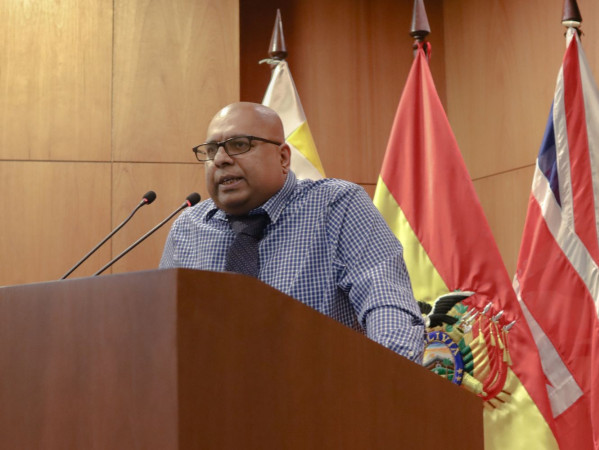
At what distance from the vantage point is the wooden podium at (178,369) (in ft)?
3.12

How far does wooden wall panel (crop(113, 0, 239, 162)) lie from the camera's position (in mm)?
3955

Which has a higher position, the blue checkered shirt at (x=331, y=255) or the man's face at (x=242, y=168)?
the man's face at (x=242, y=168)

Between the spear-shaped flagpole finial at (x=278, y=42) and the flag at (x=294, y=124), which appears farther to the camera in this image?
the spear-shaped flagpole finial at (x=278, y=42)

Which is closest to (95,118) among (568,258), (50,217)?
(50,217)

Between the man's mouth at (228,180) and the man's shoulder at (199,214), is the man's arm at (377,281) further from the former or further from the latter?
the man's shoulder at (199,214)

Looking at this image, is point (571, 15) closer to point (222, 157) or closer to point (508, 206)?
point (508, 206)

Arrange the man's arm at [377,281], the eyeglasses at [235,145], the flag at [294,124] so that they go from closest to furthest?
1. the man's arm at [377,281]
2. the eyeglasses at [235,145]
3. the flag at [294,124]

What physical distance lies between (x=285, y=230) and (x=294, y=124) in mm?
1777

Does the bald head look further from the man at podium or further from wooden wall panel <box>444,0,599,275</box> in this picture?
wooden wall panel <box>444,0,599,275</box>

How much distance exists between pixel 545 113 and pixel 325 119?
1236 millimetres

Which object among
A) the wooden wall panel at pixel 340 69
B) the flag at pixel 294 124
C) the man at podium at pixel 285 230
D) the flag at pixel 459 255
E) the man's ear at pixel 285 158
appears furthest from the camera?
the wooden wall panel at pixel 340 69

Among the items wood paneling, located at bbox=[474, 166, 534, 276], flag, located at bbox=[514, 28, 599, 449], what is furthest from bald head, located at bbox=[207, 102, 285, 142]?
wood paneling, located at bbox=[474, 166, 534, 276]

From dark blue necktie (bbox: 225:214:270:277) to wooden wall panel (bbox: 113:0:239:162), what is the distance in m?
1.86

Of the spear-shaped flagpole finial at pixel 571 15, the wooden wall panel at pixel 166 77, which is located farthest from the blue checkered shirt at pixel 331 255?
the wooden wall panel at pixel 166 77
